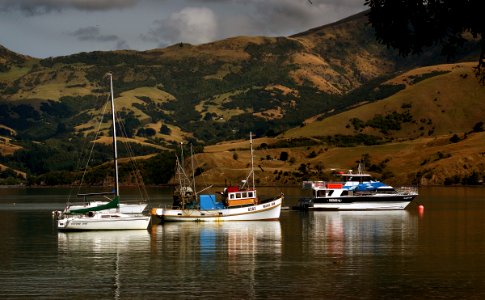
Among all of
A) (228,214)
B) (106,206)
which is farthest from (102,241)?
(228,214)

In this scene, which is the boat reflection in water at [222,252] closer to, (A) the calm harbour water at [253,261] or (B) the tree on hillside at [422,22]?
(A) the calm harbour water at [253,261]

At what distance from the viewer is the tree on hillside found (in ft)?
124

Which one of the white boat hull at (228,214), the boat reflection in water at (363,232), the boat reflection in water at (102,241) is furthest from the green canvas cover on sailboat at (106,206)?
the boat reflection in water at (363,232)

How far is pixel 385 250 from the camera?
3041 inches

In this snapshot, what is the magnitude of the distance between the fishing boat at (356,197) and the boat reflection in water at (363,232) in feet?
A: 7.19

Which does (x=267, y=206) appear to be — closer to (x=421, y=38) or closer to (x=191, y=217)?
(x=191, y=217)

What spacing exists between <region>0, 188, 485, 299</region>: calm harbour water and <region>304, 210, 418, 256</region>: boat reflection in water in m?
0.12

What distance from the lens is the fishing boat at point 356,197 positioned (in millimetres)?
140875

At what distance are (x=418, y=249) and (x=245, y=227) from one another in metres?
31.5

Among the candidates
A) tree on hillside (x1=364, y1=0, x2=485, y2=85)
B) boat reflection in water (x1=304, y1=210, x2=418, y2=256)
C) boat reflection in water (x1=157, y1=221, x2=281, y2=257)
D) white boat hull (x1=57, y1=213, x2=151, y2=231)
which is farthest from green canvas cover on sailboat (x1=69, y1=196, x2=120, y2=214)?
tree on hillside (x1=364, y1=0, x2=485, y2=85)

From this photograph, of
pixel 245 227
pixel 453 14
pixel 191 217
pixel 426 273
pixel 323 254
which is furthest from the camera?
pixel 191 217

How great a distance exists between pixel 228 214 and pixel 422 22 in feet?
254

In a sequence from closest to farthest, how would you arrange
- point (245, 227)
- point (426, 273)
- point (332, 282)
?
point (332, 282) → point (426, 273) → point (245, 227)

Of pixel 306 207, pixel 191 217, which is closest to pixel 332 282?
pixel 191 217
